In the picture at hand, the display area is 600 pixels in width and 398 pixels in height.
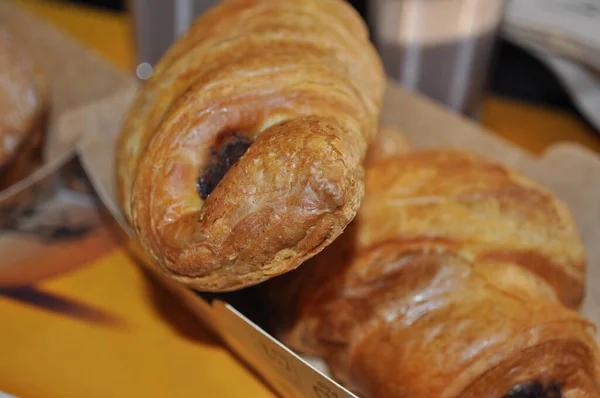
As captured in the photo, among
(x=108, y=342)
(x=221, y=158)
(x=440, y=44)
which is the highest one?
(x=221, y=158)

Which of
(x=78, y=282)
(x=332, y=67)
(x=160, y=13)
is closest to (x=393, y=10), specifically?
(x=160, y=13)

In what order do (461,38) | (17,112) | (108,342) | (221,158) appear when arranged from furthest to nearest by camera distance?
(461,38), (17,112), (108,342), (221,158)

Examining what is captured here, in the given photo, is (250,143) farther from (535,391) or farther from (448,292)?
(535,391)

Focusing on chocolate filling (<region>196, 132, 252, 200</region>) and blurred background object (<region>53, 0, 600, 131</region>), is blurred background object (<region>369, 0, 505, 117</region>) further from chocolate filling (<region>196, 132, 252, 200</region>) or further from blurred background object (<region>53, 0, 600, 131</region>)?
chocolate filling (<region>196, 132, 252, 200</region>)

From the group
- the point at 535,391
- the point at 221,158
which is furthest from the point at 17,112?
the point at 535,391

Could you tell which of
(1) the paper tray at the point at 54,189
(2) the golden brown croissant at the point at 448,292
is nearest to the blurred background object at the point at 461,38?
(1) the paper tray at the point at 54,189

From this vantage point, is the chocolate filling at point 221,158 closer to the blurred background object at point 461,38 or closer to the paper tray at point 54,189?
the paper tray at point 54,189
